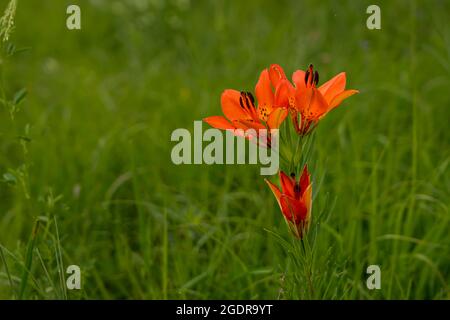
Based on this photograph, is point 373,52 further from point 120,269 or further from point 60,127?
point 120,269

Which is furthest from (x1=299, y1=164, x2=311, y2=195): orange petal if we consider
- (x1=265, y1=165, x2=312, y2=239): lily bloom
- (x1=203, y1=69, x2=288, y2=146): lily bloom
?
(x1=203, y1=69, x2=288, y2=146): lily bloom

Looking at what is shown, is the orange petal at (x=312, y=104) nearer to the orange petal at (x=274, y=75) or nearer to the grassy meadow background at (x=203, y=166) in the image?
the orange petal at (x=274, y=75)

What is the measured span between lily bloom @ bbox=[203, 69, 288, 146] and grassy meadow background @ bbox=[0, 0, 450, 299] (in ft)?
0.67

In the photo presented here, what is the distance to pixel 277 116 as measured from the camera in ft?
4.19

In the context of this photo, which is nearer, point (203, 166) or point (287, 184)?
point (287, 184)

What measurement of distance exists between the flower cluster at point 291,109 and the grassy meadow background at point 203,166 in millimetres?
83

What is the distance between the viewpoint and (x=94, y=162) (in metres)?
2.53

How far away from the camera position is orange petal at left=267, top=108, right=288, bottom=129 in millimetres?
1273

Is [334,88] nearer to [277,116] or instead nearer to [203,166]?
[277,116]

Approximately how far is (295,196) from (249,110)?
0.58 feet

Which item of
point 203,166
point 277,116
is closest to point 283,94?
point 277,116

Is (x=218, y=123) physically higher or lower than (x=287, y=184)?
higher
